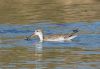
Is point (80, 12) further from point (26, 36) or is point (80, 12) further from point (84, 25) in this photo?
point (26, 36)

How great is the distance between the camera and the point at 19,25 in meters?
23.7

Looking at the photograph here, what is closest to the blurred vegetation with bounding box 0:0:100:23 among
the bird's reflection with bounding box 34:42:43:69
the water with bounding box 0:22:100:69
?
the water with bounding box 0:22:100:69

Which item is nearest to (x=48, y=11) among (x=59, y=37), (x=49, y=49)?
(x=59, y=37)

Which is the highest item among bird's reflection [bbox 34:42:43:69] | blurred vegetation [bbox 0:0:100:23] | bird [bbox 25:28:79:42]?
blurred vegetation [bbox 0:0:100:23]

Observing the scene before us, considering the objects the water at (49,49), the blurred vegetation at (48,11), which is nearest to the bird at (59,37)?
the water at (49,49)

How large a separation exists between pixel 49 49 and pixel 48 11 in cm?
940

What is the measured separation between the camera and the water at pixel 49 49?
16.1 m

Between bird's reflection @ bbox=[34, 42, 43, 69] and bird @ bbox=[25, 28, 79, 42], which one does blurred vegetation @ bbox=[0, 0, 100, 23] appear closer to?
bird @ bbox=[25, 28, 79, 42]

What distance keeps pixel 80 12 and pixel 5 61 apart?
1073cm

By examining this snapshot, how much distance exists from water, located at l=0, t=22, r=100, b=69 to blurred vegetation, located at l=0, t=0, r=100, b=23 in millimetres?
1333

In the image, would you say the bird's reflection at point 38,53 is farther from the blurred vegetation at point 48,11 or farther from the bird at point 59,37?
the blurred vegetation at point 48,11

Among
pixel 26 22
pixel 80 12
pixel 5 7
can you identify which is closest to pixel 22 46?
pixel 26 22

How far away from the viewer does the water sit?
635 inches

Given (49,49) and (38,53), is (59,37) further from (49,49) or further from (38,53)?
(38,53)
